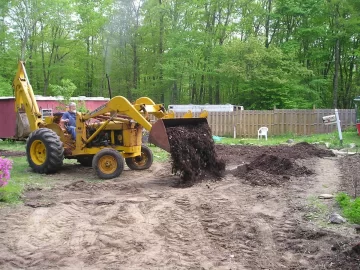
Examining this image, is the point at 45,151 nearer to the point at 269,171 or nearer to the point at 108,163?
the point at 108,163

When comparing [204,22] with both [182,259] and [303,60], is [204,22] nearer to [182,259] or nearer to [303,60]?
[303,60]

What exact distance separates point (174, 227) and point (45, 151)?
218 inches

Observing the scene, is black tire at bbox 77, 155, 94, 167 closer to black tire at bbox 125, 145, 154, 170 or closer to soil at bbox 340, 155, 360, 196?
black tire at bbox 125, 145, 154, 170

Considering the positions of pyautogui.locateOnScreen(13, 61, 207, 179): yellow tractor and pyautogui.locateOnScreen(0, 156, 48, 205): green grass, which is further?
pyautogui.locateOnScreen(13, 61, 207, 179): yellow tractor

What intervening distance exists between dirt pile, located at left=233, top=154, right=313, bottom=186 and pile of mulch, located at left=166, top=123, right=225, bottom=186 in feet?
2.33

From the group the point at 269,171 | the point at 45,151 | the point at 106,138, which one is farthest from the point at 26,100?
the point at 269,171

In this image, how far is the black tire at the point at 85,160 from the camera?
10718mm

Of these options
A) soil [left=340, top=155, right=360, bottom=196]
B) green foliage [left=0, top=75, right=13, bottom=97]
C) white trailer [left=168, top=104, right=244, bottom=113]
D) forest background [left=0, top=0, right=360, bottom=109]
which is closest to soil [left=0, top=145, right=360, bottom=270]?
soil [left=340, top=155, right=360, bottom=196]

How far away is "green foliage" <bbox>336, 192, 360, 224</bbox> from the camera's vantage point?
5.85 metres

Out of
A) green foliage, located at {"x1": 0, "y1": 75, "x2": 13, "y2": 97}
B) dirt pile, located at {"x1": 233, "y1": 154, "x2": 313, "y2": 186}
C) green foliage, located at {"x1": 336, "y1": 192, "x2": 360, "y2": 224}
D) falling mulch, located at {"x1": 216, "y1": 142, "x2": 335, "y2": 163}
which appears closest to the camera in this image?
green foliage, located at {"x1": 336, "y1": 192, "x2": 360, "y2": 224}

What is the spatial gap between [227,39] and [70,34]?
14.3m

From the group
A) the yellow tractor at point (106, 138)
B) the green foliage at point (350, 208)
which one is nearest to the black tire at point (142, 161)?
the yellow tractor at point (106, 138)

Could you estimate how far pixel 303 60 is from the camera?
111 feet

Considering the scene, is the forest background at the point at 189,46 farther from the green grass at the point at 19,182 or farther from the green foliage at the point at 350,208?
the green foliage at the point at 350,208
